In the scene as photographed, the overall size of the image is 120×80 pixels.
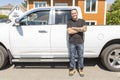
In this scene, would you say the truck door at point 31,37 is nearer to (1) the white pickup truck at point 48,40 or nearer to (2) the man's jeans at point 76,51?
(1) the white pickup truck at point 48,40

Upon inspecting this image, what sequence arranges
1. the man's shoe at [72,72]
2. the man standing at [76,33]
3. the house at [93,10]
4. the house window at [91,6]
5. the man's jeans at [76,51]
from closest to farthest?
the man standing at [76,33] → the man's jeans at [76,51] → the man's shoe at [72,72] → the house at [93,10] → the house window at [91,6]

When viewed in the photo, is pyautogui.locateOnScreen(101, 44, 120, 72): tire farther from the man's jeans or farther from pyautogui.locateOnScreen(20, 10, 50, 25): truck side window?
pyautogui.locateOnScreen(20, 10, 50, 25): truck side window

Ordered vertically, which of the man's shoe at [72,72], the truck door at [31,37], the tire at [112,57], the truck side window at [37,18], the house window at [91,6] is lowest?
the man's shoe at [72,72]

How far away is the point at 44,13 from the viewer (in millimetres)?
Result: 5828

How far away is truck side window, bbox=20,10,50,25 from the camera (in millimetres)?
5762

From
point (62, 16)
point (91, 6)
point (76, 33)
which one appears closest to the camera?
point (76, 33)

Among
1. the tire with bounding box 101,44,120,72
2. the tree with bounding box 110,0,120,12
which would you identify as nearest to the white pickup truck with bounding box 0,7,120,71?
the tire with bounding box 101,44,120,72

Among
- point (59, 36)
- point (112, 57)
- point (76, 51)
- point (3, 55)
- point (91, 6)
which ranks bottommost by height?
point (112, 57)

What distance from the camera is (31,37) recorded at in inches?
220

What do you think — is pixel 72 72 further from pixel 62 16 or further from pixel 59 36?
pixel 62 16

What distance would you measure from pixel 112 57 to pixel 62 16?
6.08ft

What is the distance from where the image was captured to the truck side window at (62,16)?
228 inches

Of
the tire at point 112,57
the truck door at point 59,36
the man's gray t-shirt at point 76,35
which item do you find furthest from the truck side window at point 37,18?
the tire at point 112,57

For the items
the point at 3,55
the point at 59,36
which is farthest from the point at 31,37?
the point at 3,55
